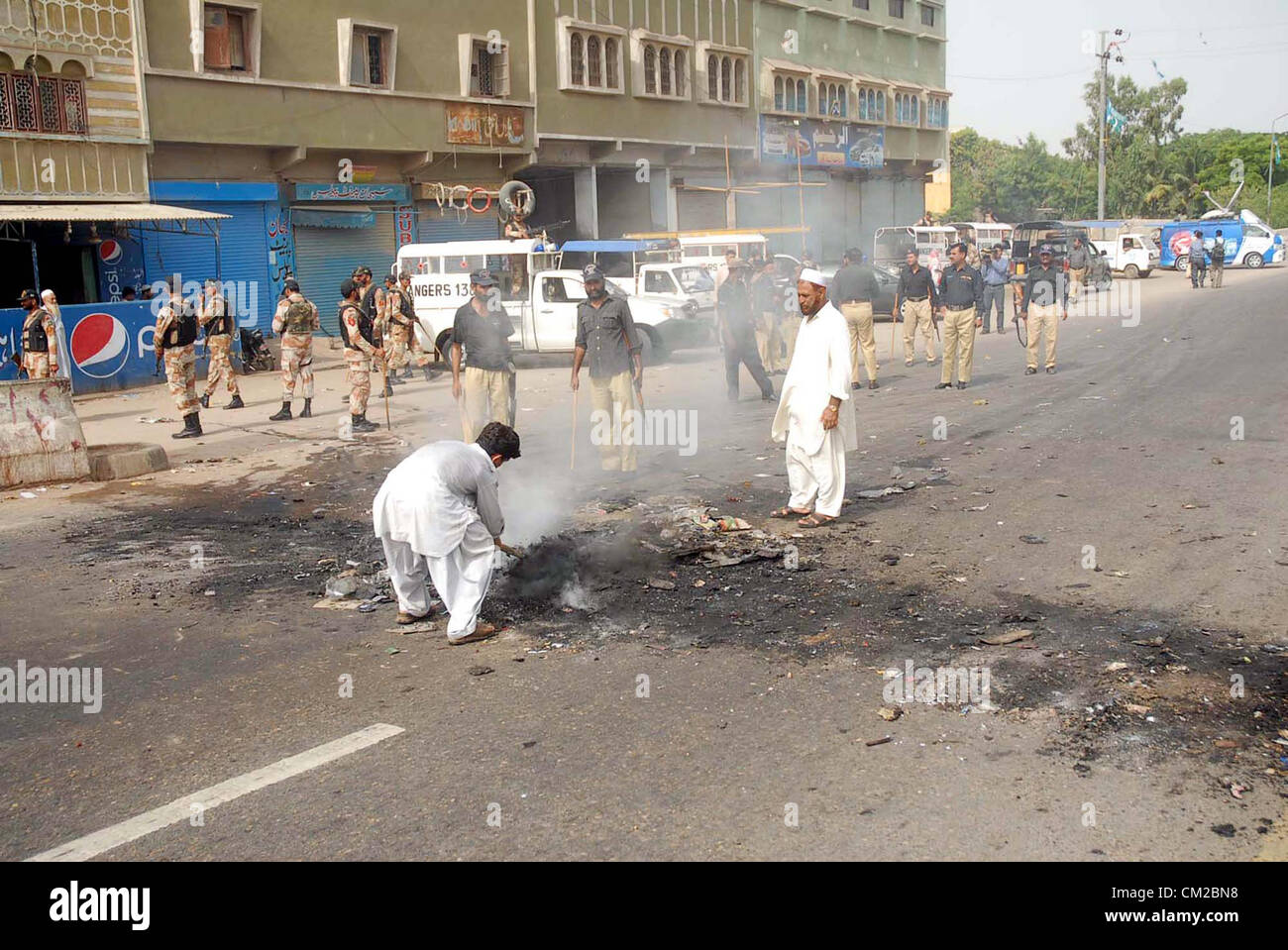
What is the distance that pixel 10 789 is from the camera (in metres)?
4.58

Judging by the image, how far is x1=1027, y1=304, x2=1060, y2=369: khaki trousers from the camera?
16250 millimetres

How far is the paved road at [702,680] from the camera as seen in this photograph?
4090 millimetres

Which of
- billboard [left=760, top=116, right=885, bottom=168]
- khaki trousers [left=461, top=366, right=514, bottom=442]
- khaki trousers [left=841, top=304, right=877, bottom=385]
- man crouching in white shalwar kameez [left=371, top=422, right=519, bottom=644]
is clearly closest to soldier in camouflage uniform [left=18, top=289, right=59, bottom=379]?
khaki trousers [left=461, top=366, right=514, bottom=442]

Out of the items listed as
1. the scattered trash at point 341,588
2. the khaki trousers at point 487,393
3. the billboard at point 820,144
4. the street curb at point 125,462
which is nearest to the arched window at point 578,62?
the billboard at point 820,144

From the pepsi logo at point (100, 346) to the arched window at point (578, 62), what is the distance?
15.1 m

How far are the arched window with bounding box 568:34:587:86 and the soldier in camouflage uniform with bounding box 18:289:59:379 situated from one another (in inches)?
703

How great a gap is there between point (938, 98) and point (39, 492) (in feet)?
140

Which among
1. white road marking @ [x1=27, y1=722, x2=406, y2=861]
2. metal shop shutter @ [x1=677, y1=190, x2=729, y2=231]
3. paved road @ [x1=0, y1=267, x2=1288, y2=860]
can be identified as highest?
metal shop shutter @ [x1=677, y1=190, x2=729, y2=231]

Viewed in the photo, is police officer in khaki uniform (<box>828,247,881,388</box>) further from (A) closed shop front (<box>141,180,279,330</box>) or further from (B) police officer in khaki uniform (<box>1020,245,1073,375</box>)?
(A) closed shop front (<box>141,180,279,330</box>)

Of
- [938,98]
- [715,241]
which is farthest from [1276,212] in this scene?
[715,241]

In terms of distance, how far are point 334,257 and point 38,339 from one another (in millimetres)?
11280

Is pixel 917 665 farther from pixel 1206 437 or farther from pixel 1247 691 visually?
pixel 1206 437
